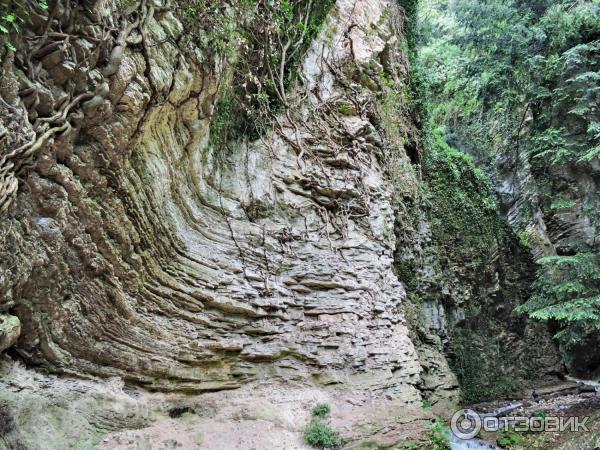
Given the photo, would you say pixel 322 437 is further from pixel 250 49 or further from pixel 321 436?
pixel 250 49

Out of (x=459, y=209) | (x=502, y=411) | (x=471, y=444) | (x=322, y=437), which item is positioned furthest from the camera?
(x=459, y=209)

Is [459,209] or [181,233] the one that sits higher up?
[459,209]

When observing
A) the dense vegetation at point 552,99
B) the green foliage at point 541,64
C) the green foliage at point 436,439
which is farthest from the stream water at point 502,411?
the green foliage at point 541,64

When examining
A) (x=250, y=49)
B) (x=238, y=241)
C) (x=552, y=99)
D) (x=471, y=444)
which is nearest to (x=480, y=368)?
(x=471, y=444)

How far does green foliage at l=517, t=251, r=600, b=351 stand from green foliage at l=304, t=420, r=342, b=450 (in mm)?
5663

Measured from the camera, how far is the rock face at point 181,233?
3645mm

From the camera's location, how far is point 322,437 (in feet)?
15.4

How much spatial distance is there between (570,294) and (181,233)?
851 cm

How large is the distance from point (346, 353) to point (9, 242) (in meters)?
4.19

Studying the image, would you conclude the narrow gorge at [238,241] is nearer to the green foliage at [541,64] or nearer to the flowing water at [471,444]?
the green foliage at [541,64]

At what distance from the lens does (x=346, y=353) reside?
5973mm

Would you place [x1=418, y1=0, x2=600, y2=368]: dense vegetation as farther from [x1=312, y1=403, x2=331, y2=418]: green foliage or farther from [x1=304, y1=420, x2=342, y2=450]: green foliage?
[x1=304, y1=420, x2=342, y2=450]: green foliage

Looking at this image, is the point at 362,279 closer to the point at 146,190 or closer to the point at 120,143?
the point at 146,190

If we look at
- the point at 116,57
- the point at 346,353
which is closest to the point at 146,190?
the point at 116,57
